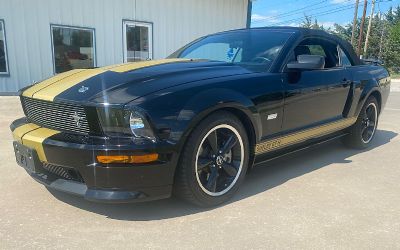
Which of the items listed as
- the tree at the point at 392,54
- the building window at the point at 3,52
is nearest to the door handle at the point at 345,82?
the building window at the point at 3,52

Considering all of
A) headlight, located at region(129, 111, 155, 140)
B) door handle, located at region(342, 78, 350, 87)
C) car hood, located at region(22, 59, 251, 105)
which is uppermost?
car hood, located at region(22, 59, 251, 105)

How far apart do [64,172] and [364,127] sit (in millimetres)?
3973

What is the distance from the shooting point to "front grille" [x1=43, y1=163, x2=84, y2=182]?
8.81 feet

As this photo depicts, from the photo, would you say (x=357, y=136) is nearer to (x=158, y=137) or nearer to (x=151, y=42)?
(x=158, y=137)

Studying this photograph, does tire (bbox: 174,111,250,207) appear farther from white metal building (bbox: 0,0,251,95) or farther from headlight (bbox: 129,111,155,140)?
white metal building (bbox: 0,0,251,95)

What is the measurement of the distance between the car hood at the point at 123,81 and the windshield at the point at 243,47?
1.09ft

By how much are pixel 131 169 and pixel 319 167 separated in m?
2.46

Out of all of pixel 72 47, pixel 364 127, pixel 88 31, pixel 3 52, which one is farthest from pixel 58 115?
pixel 88 31

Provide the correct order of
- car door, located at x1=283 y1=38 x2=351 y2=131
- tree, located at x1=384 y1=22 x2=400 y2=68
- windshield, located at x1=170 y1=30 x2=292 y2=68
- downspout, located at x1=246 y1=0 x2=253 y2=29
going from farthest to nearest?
tree, located at x1=384 y1=22 x2=400 y2=68, downspout, located at x1=246 y1=0 x2=253 y2=29, windshield, located at x1=170 y1=30 x2=292 y2=68, car door, located at x1=283 y1=38 x2=351 y2=131

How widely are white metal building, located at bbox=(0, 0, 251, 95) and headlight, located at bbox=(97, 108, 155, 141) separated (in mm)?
7449

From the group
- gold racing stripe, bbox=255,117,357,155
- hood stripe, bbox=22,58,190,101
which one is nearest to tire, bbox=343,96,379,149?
gold racing stripe, bbox=255,117,357,155

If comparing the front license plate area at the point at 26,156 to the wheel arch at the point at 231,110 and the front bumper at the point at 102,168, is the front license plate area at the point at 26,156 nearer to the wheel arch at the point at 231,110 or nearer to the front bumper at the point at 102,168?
the front bumper at the point at 102,168

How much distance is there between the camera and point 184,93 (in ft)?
8.91

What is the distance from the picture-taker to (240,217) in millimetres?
2881
